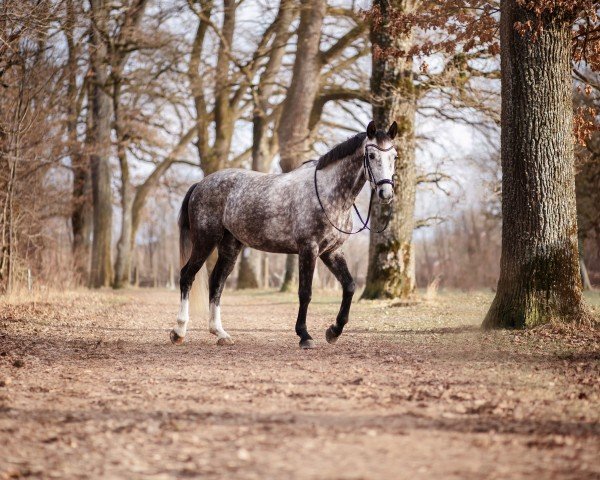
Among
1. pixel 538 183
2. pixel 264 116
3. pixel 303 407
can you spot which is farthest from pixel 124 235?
pixel 303 407

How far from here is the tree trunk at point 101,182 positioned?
23.0 meters

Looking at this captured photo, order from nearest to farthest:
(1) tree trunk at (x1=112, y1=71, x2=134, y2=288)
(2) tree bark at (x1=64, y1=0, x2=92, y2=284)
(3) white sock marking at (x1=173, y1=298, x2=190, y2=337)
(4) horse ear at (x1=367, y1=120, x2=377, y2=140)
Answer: (4) horse ear at (x1=367, y1=120, x2=377, y2=140) < (3) white sock marking at (x1=173, y1=298, x2=190, y2=337) < (2) tree bark at (x1=64, y1=0, x2=92, y2=284) < (1) tree trunk at (x1=112, y1=71, x2=134, y2=288)

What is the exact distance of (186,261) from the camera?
897cm

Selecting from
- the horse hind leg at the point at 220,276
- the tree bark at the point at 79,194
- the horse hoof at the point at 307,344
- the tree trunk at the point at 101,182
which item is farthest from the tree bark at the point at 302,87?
the horse hoof at the point at 307,344

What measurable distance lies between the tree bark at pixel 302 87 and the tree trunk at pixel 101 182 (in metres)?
6.80

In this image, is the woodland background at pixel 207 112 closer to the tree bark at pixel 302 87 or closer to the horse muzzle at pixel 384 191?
the tree bark at pixel 302 87

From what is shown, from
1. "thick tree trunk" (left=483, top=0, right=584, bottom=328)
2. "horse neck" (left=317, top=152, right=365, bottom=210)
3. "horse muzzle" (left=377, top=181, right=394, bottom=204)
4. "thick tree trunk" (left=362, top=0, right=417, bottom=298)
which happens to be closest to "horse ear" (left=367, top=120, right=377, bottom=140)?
"horse neck" (left=317, top=152, right=365, bottom=210)

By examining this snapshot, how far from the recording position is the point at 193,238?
8742mm

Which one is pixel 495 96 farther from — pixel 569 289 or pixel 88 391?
pixel 88 391

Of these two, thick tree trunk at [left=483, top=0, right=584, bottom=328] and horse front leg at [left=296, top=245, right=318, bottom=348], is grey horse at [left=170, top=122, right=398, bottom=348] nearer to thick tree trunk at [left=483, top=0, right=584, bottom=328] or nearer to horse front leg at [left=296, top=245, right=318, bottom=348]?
horse front leg at [left=296, top=245, right=318, bottom=348]

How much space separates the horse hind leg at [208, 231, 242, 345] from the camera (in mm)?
8396

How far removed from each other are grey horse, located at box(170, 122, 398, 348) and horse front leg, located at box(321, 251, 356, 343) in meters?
0.01

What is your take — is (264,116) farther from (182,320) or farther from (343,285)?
(343,285)

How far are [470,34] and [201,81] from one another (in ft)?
45.2
